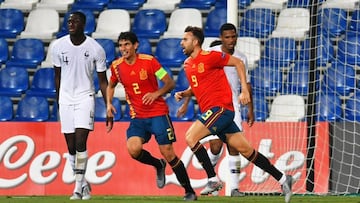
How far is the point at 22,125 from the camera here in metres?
14.5

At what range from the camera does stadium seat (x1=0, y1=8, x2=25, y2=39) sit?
17.8 meters

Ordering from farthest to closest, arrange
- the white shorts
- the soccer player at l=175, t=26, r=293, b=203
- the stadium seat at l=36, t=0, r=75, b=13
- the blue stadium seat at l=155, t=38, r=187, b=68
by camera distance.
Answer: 1. the stadium seat at l=36, t=0, r=75, b=13
2. the blue stadium seat at l=155, t=38, r=187, b=68
3. the white shorts
4. the soccer player at l=175, t=26, r=293, b=203

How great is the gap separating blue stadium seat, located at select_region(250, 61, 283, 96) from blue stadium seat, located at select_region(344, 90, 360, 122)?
1029 millimetres

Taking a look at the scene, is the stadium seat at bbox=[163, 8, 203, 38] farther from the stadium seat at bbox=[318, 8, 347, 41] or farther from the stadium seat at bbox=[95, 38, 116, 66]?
the stadium seat at bbox=[318, 8, 347, 41]

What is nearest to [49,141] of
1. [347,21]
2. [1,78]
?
[1,78]

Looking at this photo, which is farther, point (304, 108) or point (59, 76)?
point (304, 108)

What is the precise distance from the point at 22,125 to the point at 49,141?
1.36 ft

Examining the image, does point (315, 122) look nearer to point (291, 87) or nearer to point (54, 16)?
point (291, 87)

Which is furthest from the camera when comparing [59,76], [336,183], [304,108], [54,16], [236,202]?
[54,16]

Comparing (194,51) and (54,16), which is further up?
(194,51)

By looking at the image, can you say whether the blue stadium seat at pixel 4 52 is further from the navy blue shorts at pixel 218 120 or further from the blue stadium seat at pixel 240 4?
the navy blue shorts at pixel 218 120

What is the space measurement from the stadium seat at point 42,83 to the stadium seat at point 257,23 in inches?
115

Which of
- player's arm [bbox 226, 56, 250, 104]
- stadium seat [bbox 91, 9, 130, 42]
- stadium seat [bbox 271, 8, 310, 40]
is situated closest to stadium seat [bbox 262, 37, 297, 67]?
stadium seat [bbox 271, 8, 310, 40]

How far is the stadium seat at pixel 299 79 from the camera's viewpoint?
50.8ft
